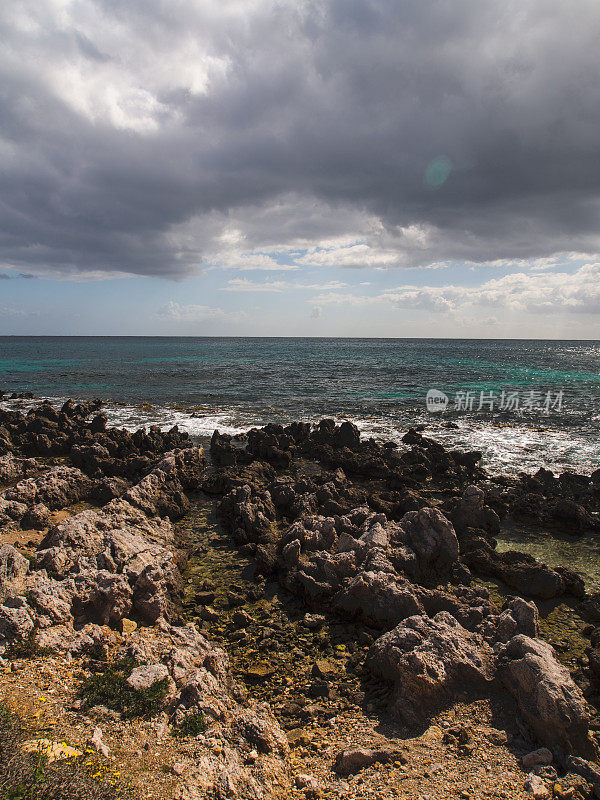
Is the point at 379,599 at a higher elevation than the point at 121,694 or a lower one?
lower

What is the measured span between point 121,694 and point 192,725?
3.89 feet

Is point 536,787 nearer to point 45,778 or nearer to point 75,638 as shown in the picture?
point 45,778

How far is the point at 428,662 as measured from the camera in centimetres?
759

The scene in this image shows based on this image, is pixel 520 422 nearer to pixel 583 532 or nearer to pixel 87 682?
pixel 583 532

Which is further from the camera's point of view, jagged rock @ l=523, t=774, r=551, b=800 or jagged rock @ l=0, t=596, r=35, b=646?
jagged rock @ l=0, t=596, r=35, b=646

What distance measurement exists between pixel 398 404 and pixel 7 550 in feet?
126

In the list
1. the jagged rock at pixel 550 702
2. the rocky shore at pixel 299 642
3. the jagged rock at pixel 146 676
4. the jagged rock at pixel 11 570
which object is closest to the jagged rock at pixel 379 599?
the rocky shore at pixel 299 642

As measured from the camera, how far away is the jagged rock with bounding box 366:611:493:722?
7.32 m

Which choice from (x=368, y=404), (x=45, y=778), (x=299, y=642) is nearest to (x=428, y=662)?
(x=299, y=642)

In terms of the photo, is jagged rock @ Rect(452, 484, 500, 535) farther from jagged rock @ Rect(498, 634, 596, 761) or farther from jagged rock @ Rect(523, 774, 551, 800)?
jagged rock @ Rect(523, 774, 551, 800)

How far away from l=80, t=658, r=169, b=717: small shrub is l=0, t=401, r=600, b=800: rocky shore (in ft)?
0.15

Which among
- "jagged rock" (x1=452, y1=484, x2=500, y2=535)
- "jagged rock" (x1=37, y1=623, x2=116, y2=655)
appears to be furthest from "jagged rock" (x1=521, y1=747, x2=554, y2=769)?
"jagged rock" (x1=452, y1=484, x2=500, y2=535)

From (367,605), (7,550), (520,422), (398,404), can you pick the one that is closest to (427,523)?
(367,605)

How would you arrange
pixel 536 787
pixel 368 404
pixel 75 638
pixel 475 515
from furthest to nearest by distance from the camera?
pixel 368 404, pixel 475 515, pixel 75 638, pixel 536 787
